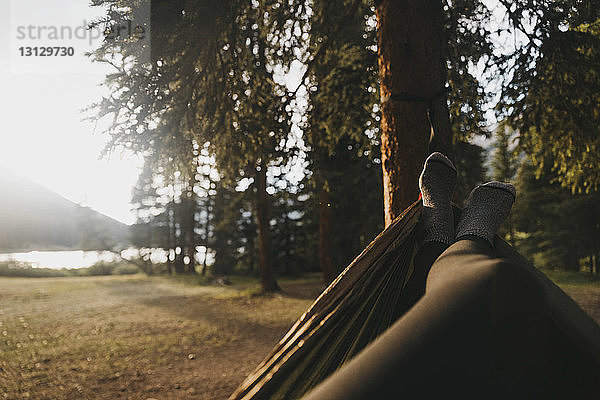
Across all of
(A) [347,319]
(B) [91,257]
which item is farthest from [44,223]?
(A) [347,319]

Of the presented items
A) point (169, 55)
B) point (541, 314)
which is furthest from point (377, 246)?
point (169, 55)

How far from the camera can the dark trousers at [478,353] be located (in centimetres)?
63

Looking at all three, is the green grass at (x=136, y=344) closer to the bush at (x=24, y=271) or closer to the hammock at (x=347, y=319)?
the hammock at (x=347, y=319)

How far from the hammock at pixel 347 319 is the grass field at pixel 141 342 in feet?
10.4

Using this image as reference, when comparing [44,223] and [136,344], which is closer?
[136,344]

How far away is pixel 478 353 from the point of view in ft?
2.15

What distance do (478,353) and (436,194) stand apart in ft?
2.80

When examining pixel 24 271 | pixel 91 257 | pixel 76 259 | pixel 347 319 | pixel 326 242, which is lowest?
pixel 24 271

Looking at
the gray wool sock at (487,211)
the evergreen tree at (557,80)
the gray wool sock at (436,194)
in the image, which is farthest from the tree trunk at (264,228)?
the gray wool sock at (487,211)

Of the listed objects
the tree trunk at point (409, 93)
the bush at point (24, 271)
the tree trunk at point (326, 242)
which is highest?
the tree trunk at point (409, 93)

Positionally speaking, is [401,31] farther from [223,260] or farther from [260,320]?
[223,260]

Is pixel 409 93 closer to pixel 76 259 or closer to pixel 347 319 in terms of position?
pixel 347 319

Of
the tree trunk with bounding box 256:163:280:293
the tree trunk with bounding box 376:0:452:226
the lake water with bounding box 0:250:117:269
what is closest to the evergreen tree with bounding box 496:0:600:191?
the tree trunk with bounding box 376:0:452:226

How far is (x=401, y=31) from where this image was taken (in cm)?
228
